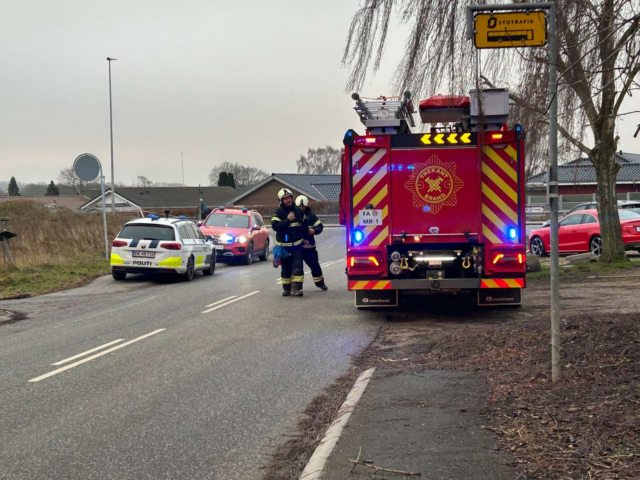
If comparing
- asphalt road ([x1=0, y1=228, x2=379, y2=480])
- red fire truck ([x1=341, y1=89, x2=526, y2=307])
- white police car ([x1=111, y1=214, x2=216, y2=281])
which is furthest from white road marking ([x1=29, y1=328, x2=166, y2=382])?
white police car ([x1=111, y1=214, x2=216, y2=281])

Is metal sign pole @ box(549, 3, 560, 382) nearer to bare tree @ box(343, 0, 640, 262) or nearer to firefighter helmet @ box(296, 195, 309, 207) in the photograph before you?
bare tree @ box(343, 0, 640, 262)

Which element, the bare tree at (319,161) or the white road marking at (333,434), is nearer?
the white road marking at (333,434)

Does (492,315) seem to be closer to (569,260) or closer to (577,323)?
(577,323)

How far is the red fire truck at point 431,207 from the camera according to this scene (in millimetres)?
10219

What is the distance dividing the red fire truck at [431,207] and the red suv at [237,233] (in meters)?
13.1

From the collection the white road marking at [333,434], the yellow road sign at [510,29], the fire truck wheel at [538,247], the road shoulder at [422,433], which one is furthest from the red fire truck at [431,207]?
the fire truck wheel at [538,247]

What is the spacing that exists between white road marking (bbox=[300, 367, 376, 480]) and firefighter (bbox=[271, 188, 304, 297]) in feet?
23.9

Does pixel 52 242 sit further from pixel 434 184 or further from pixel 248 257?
pixel 434 184

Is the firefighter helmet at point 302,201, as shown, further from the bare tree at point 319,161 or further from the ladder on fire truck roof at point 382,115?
the bare tree at point 319,161

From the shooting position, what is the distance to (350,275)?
10.6 m

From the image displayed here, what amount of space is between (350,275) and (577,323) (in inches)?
152

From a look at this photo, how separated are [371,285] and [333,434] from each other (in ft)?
19.1

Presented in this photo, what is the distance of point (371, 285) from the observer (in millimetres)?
10578

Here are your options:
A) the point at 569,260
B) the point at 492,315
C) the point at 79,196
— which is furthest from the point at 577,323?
the point at 79,196
